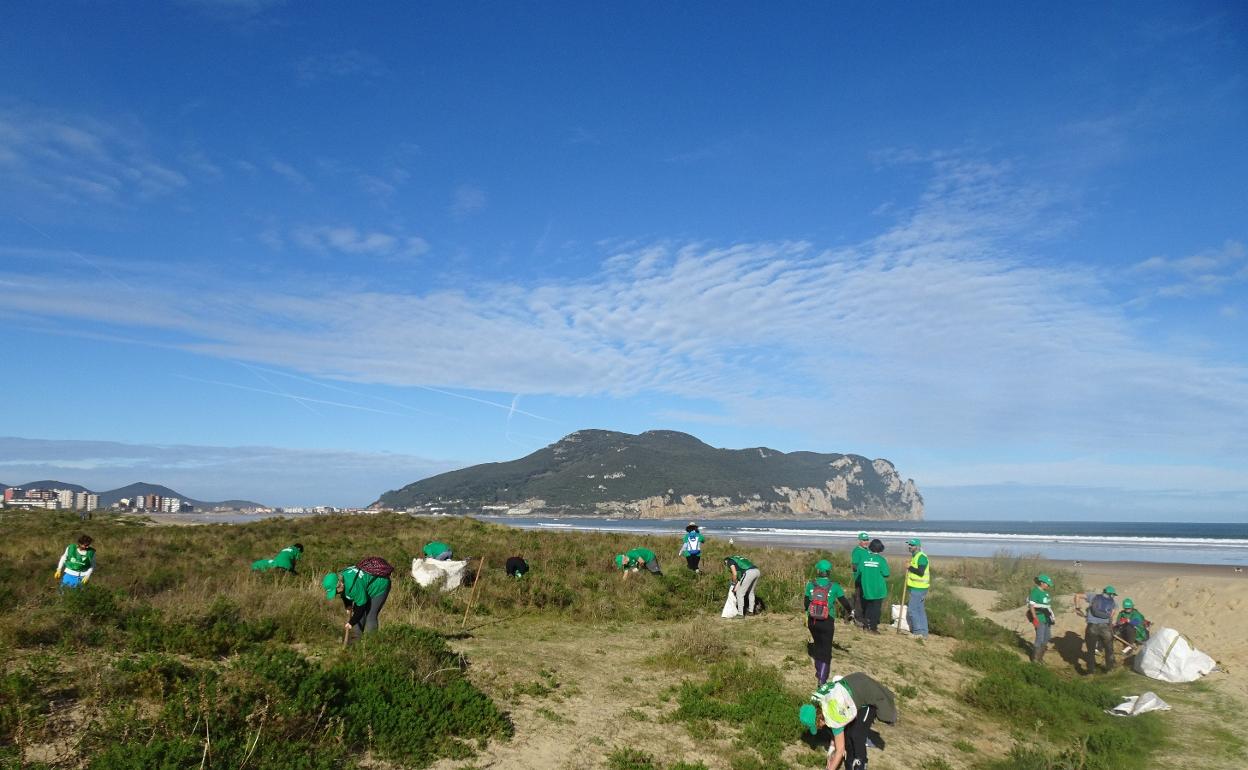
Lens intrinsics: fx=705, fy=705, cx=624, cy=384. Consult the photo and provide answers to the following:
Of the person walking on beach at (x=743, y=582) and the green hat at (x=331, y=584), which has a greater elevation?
the green hat at (x=331, y=584)

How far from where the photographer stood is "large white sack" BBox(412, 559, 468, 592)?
1597 centimetres

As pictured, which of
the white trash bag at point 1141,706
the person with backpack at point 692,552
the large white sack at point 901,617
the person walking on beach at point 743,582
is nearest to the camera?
the white trash bag at point 1141,706

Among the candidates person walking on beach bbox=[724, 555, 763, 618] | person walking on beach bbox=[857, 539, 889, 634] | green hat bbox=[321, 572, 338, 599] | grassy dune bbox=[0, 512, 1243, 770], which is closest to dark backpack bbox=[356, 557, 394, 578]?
green hat bbox=[321, 572, 338, 599]

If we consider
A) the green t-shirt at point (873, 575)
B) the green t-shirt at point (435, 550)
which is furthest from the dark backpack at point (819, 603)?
the green t-shirt at point (435, 550)

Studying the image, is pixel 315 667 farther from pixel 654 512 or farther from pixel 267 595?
pixel 654 512

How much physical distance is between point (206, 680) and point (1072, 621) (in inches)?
690

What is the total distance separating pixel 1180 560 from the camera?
40.5 m

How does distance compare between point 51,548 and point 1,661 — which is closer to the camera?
point 1,661

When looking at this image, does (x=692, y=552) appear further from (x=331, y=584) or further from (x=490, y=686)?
(x=331, y=584)

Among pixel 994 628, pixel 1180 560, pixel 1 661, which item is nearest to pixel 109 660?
pixel 1 661

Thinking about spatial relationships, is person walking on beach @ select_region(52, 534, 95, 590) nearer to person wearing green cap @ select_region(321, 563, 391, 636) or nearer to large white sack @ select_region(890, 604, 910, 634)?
person wearing green cap @ select_region(321, 563, 391, 636)

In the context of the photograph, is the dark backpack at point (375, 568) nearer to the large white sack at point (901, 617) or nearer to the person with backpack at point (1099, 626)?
the large white sack at point (901, 617)

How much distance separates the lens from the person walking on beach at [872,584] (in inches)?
552

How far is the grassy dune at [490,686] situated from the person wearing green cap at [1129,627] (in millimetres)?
1495
